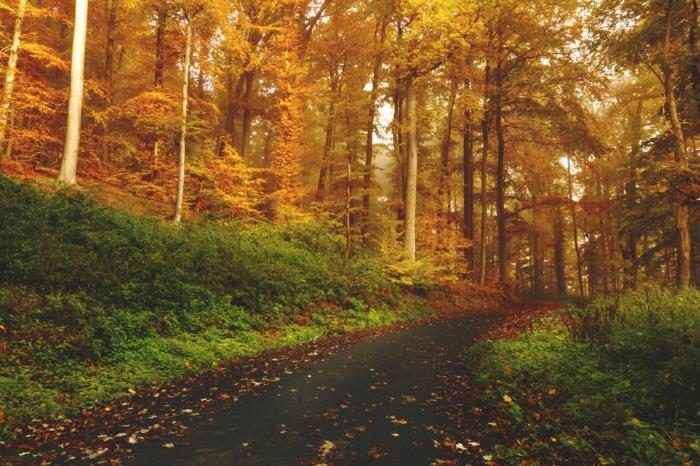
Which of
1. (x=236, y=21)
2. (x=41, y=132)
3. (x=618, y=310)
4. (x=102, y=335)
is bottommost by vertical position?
(x=102, y=335)

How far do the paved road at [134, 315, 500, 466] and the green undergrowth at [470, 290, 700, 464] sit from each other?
1.10m

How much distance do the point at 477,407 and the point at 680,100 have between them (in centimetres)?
1487

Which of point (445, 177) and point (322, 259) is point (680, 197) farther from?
point (445, 177)

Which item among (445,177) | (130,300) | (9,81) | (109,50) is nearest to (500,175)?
(445,177)

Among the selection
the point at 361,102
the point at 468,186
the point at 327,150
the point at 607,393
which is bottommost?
the point at 607,393

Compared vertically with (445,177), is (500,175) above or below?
below

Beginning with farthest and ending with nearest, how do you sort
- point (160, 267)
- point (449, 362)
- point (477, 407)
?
point (160, 267)
point (449, 362)
point (477, 407)

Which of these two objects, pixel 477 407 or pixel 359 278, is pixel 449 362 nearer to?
pixel 477 407

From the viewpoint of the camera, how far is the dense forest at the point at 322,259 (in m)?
5.11

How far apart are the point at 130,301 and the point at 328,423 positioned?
5.80 m

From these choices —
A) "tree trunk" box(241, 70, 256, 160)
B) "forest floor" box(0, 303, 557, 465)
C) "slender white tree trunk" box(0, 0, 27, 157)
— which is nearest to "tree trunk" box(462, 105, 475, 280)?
"tree trunk" box(241, 70, 256, 160)

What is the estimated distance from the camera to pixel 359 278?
52.8 feet

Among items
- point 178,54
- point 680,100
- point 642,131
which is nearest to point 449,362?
point 680,100

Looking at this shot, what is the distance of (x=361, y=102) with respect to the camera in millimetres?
17219
